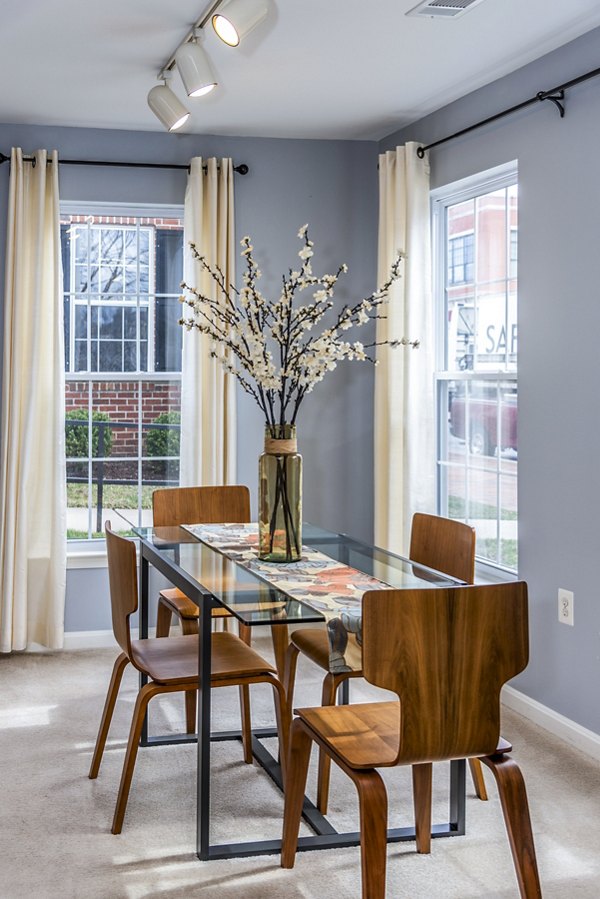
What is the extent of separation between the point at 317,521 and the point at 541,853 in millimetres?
2677

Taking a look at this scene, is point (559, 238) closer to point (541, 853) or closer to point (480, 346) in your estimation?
point (480, 346)

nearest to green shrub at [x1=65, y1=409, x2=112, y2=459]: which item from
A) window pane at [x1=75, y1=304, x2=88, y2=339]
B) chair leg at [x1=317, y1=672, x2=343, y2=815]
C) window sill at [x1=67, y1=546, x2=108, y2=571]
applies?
window pane at [x1=75, y1=304, x2=88, y2=339]

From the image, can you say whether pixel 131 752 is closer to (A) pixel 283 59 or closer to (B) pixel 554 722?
(B) pixel 554 722

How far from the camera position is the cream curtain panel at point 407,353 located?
4.68 metres

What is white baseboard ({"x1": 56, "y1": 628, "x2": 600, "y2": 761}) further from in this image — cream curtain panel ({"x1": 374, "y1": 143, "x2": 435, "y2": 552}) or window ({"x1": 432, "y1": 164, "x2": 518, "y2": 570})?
cream curtain panel ({"x1": 374, "y1": 143, "x2": 435, "y2": 552})

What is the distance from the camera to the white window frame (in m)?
4.98

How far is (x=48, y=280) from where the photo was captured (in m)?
4.77

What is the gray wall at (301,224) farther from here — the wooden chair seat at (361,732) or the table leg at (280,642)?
the wooden chair seat at (361,732)

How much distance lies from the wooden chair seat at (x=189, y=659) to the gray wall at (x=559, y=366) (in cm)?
125

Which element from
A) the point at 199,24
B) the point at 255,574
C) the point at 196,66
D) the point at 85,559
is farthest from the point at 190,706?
the point at 199,24

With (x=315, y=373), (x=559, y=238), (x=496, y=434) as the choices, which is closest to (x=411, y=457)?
(x=496, y=434)

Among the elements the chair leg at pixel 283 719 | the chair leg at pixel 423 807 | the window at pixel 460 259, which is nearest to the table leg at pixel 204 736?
the chair leg at pixel 283 719

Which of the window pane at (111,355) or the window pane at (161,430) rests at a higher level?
the window pane at (111,355)

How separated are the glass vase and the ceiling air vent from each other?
1.49m
